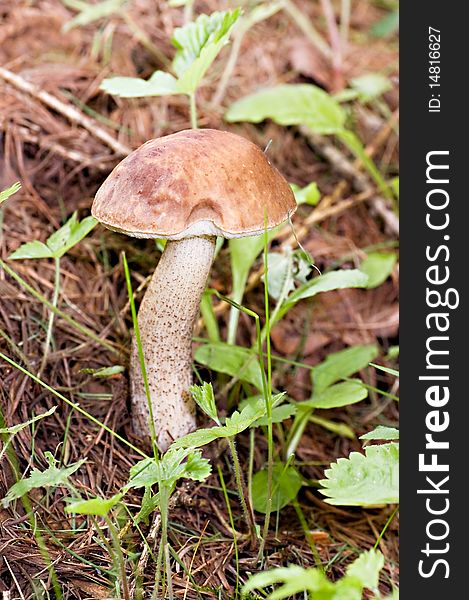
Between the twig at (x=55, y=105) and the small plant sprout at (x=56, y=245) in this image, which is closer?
the small plant sprout at (x=56, y=245)

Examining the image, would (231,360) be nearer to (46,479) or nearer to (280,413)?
(280,413)

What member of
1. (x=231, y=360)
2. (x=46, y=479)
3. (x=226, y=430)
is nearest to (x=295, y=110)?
(x=231, y=360)

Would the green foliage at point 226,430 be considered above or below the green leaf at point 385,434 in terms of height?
above

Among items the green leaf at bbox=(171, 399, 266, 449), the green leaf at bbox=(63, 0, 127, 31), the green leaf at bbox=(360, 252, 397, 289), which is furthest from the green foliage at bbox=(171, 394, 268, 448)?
the green leaf at bbox=(63, 0, 127, 31)

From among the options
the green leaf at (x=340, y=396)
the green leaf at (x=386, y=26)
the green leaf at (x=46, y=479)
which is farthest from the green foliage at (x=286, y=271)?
the green leaf at (x=386, y=26)

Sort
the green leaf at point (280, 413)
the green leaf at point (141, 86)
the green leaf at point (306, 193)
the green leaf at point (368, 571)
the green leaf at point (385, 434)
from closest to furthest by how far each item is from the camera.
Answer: the green leaf at point (368, 571) → the green leaf at point (385, 434) → the green leaf at point (280, 413) → the green leaf at point (141, 86) → the green leaf at point (306, 193)

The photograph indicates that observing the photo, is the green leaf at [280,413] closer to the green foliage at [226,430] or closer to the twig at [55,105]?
the green foliage at [226,430]
